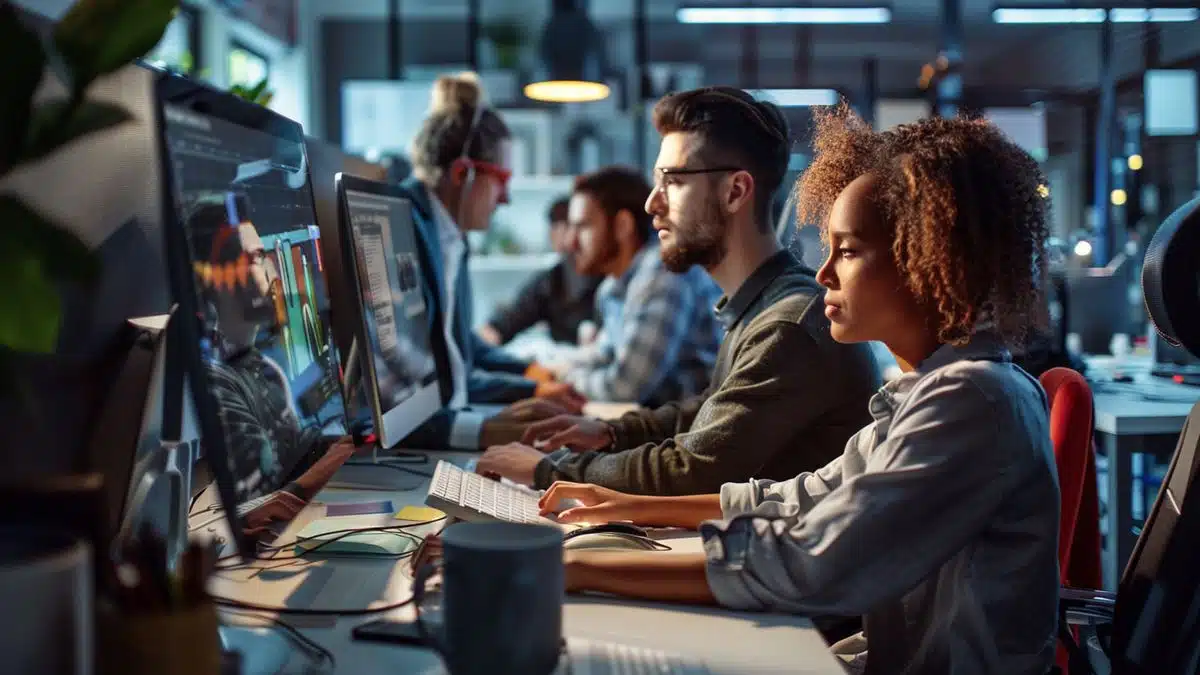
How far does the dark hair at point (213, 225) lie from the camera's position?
874 mm

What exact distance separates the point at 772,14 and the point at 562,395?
538 centimetres

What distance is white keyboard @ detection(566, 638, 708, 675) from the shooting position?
0.89m

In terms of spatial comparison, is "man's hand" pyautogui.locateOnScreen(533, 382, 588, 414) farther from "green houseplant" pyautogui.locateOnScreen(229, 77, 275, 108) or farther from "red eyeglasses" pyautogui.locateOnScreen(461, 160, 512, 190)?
"green houseplant" pyautogui.locateOnScreen(229, 77, 275, 108)

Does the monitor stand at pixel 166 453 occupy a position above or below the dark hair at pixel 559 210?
below

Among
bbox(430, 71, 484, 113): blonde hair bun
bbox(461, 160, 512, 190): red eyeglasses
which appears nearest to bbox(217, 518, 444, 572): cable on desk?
bbox(461, 160, 512, 190): red eyeglasses

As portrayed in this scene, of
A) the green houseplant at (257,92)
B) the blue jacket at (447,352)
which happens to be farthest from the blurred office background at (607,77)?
the green houseplant at (257,92)

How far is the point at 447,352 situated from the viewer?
208 cm

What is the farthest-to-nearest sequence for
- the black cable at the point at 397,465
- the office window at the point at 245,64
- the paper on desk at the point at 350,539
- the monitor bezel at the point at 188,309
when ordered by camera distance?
the office window at the point at 245,64 < the black cable at the point at 397,465 < the paper on desk at the point at 350,539 < the monitor bezel at the point at 188,309

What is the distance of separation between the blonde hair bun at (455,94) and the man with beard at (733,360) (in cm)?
106

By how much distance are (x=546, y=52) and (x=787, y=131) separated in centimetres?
344

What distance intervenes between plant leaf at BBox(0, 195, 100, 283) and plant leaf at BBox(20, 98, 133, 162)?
4 centimetres

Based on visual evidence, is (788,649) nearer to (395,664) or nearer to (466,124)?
(395,664)

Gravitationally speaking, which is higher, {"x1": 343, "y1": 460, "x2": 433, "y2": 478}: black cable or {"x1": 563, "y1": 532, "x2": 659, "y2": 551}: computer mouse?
{"x1": 563, "y1": 532, "x2": 659, "y2": 551}: computer mouse

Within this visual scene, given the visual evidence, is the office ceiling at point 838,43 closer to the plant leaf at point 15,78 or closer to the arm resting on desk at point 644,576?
the arm resting on desk at point 644,576
